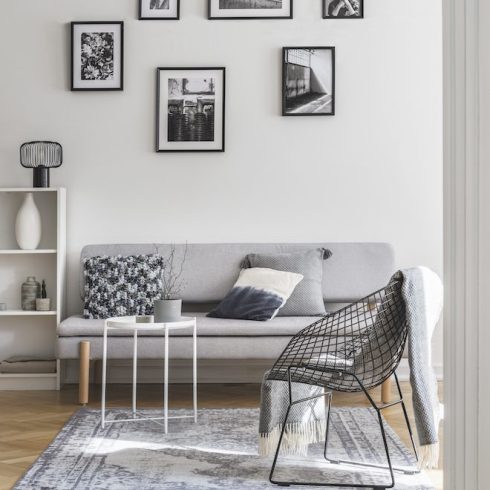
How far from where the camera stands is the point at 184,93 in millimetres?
4918

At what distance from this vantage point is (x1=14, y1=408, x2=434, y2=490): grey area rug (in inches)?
106

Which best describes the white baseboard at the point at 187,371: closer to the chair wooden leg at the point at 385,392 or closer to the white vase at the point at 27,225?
the chair wooden leg at the point at 385,392

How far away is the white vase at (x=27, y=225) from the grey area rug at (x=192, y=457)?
1389mm

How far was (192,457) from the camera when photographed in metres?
3.03

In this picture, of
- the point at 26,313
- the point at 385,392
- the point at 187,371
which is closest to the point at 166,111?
the point at 26,313

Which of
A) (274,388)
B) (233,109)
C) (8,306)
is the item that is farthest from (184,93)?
(274,388)

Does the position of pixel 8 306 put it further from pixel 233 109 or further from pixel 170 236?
pixel 233 109

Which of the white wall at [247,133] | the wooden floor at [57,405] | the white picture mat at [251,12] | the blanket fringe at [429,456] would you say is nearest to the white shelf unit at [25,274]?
the white wall at [247,133]

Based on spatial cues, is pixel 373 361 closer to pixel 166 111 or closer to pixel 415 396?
pixel 415 396

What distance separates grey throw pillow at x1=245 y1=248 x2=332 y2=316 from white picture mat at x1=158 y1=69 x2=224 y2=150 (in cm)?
85

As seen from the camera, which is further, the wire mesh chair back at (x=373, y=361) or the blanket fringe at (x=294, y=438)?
the blanket fringe at (x=294, y=438)

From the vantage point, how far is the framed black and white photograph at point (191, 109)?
491cm

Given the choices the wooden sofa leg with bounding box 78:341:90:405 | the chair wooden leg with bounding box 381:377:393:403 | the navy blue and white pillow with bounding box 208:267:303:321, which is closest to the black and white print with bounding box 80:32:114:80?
the navy blue and white pillow with bounding box 208:267:303:321

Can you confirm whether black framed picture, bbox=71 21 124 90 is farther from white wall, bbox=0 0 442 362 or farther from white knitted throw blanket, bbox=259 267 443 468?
white knitted throw blanket, bbox=259 267 443 468
